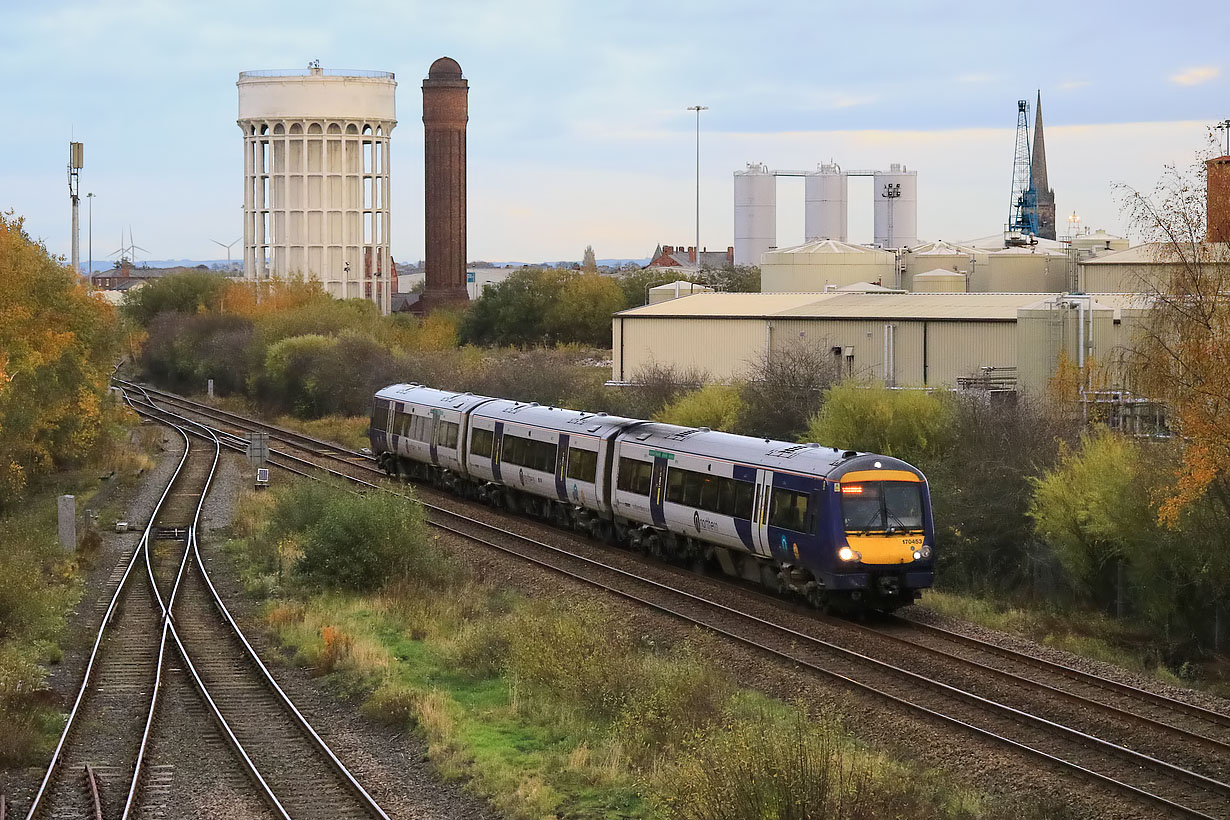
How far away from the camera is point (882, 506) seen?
72.2 ft

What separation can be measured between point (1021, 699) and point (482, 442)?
19833 millimetres

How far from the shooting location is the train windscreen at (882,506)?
71.4 feet

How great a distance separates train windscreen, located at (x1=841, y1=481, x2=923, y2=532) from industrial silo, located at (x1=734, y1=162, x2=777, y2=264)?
354ft

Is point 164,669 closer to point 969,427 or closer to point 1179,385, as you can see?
point 1179,385

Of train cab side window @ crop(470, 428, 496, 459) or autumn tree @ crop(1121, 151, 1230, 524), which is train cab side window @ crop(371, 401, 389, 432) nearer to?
train cab side window @ crop(470, 428, 496, 459)

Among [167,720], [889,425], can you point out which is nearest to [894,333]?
[889,425]

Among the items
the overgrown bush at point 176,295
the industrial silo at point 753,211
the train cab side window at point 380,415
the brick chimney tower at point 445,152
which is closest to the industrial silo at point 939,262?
the train cab side window at point 380,415

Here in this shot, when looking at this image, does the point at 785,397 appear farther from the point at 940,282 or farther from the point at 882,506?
the point at 940,282

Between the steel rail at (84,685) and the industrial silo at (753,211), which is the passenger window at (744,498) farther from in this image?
the industrial silo at (753,211)

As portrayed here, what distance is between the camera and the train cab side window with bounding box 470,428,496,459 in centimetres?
3497

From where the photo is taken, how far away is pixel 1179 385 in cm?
2139

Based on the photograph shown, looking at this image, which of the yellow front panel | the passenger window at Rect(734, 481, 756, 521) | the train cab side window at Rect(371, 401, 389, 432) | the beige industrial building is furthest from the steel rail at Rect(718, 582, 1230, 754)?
the train cab side window at Rect(371, 401, 389, 432)

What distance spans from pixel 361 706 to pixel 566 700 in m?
2.60

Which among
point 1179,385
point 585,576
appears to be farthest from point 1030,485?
point 585,576
